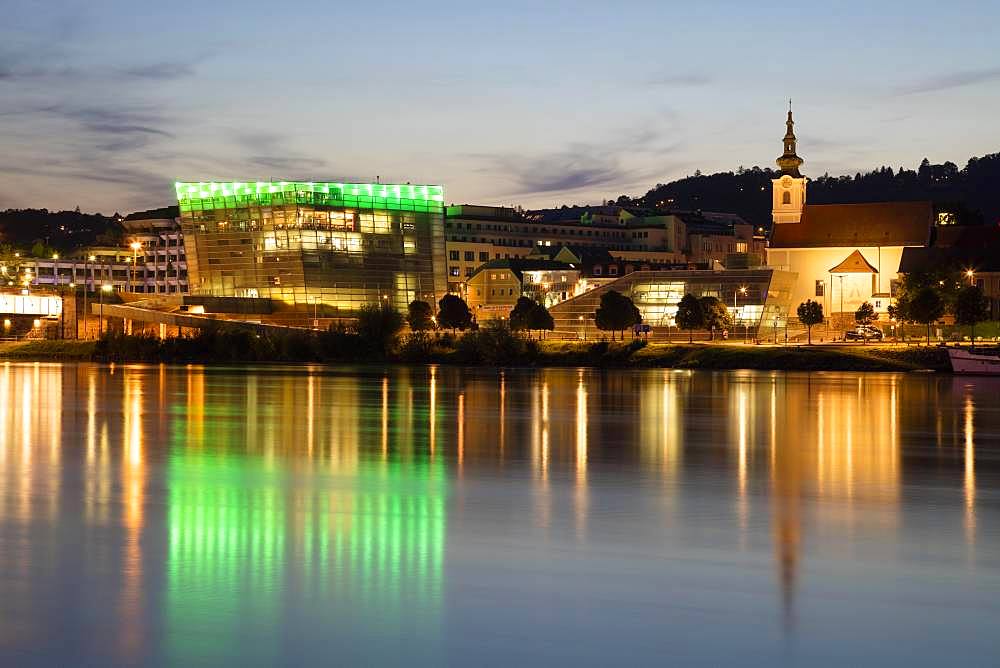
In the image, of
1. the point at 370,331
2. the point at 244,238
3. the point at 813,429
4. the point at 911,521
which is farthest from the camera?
the point at 244,238

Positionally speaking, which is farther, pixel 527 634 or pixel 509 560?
pixel 509 560

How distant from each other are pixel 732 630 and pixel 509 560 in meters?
4.13

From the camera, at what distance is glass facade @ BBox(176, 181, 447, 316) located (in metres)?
134

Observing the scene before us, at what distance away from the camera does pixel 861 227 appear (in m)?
140

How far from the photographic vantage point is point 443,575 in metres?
15.2

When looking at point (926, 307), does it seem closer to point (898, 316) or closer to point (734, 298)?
point (898, 316)

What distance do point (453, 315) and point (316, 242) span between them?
29289 millimetres

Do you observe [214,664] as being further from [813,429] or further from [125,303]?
[125,303]

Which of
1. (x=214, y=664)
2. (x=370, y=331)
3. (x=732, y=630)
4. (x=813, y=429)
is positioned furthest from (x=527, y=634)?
(x=370, y=331)

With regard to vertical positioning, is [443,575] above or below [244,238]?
below

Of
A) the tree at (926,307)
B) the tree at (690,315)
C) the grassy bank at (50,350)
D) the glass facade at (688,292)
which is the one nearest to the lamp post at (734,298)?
the glass facade at (688,292)

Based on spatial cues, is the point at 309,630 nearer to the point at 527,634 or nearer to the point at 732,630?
the point at 527,634

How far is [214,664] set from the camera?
Result: 455 inches

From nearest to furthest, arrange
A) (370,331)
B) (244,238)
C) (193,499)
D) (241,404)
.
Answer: (193,499), (241,404), (370,331), (244,238)
